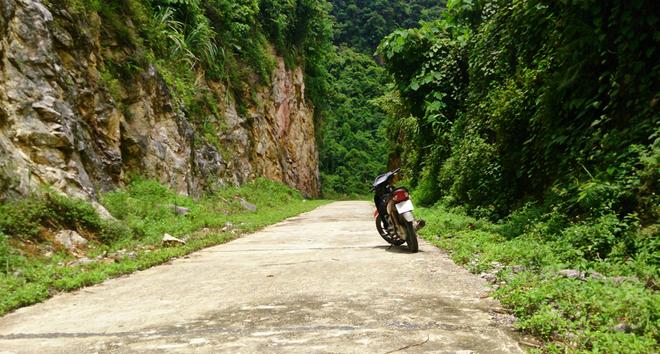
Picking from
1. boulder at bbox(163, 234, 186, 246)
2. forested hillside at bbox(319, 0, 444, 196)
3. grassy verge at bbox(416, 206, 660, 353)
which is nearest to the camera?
grassy verge at bbox(416, 206, 660, 353)

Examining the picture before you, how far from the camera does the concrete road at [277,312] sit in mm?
2916

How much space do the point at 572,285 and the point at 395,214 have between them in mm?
3633

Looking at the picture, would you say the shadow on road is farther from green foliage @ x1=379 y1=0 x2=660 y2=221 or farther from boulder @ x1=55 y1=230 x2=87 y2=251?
boulder @ x1=55 y1=230 x2=87 y2=251

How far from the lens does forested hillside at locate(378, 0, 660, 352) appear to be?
10.3 feet

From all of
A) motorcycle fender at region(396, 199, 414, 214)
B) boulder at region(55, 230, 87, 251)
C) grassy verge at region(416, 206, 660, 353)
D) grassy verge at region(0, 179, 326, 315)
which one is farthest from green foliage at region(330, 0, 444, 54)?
grassy verge at region(416, 206, 660, 353)

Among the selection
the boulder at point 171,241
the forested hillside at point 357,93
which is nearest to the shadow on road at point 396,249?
the boulder at point 171,241

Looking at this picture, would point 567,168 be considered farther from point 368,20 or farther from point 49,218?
point 368,20

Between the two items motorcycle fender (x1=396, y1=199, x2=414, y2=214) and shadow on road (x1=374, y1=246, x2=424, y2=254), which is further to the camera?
shadow on road (x1=374, y1=246, x2=424, y2=254)

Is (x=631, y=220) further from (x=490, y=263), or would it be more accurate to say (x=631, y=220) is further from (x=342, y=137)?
(x=342, y=137)

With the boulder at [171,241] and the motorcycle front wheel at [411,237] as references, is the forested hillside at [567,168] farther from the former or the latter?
the boulder at [171,241]

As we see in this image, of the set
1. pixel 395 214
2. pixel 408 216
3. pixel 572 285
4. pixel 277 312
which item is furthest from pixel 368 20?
pixel 277 312

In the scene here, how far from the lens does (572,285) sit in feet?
11.4

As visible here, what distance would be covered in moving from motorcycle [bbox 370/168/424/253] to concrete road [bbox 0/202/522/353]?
0.65 metres

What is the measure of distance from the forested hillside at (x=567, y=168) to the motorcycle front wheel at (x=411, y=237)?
1.85ft
